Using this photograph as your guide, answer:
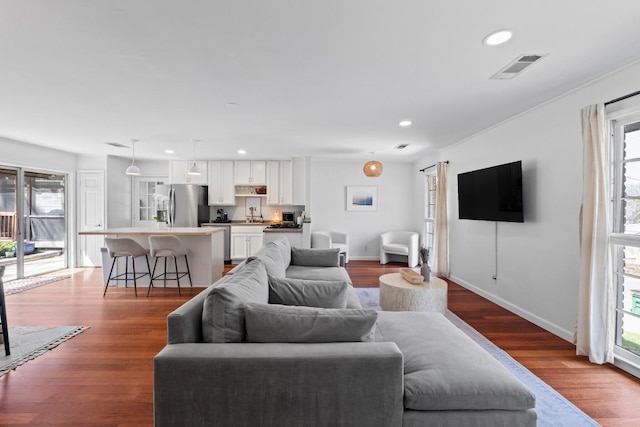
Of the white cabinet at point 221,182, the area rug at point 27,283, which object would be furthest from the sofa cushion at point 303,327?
the white cabinet at point 221,182

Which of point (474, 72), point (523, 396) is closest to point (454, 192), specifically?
point (474, 72)

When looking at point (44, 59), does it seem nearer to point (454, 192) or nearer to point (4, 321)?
point (4, 321)

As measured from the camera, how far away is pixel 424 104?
11.0ft

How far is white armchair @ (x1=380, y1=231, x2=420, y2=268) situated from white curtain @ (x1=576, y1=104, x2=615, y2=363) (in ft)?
13.3

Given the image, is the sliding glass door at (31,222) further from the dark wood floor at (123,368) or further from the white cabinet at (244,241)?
the white cabinet at (244,241)

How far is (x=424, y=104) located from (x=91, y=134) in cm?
482

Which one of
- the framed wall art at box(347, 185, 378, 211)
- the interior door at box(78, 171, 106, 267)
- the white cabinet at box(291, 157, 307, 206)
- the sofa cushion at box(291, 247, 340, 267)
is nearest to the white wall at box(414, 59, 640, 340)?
the sofa cushion at box(291, 247, 340, 267)

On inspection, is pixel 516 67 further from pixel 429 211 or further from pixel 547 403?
pixel 429 211

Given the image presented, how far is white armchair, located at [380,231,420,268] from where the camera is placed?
6.69 m

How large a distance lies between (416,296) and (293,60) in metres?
2.45

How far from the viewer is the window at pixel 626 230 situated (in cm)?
250

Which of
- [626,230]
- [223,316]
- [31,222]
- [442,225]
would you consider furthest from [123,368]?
[442,225]

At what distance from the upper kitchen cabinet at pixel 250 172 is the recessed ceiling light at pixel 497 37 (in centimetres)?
560

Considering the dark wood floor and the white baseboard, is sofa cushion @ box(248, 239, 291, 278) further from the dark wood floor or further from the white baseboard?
the white baseboard
